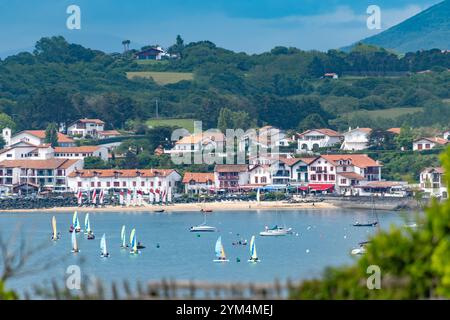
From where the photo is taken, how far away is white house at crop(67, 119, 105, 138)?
160 ft

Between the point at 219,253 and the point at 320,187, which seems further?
the point at 320,187

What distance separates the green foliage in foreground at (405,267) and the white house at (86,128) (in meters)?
42.8

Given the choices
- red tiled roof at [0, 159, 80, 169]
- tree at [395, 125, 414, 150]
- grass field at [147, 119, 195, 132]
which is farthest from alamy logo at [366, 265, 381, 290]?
grass field at [147, 119, 195, 132]

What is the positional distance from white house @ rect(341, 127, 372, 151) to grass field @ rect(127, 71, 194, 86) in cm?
1565

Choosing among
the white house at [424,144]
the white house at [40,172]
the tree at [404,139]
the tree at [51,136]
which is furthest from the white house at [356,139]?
the tree at [51,136]

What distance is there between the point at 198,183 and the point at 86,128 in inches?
389

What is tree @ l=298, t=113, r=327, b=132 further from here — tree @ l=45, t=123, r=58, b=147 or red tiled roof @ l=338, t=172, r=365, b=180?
red tiled roof @ l=338, t=172, r=365, b=180

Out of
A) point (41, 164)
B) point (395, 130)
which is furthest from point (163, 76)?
point (41, 164)

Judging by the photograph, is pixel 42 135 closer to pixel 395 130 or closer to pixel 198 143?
pixel 198 143

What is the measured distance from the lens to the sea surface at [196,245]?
1936cm

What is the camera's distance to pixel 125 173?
40.5 m

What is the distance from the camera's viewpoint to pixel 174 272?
1973 cm
